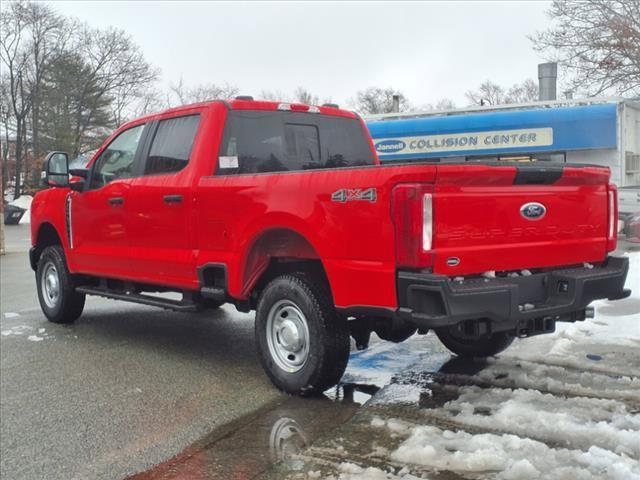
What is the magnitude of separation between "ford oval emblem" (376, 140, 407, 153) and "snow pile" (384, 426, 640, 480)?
20025 mm

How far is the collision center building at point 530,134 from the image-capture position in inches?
808

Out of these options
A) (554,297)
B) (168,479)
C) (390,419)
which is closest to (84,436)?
(168,479)

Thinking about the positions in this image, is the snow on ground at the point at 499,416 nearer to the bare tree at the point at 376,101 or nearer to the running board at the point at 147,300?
the running board at the point at 147,300

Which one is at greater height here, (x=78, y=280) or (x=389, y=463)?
(x=78, y=280)

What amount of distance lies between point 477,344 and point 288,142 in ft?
7.90

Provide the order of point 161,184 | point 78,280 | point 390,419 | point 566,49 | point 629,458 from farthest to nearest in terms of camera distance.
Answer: point 566,49, point 78,280, point 161,184, point 390,419, point 629,458

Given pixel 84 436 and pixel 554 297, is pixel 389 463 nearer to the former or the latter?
pixel 554 297

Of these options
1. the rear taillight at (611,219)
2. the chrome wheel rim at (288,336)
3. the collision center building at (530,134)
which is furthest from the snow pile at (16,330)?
the collision center building at (530,134)

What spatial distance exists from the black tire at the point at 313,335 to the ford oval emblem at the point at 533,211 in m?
1.39

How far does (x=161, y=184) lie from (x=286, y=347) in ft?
6.41

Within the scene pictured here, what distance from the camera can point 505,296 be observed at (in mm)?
3904

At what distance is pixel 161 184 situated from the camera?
573cm

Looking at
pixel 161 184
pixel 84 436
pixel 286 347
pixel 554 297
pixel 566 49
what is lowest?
pixel 84 436

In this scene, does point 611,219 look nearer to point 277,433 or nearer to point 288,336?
point 288,336
